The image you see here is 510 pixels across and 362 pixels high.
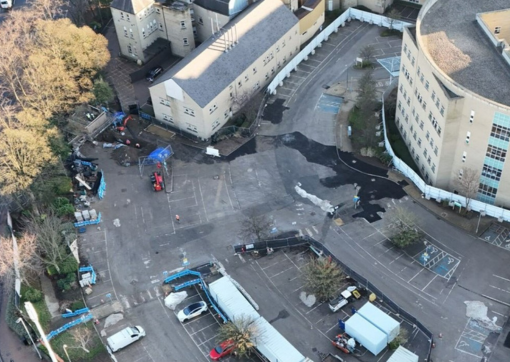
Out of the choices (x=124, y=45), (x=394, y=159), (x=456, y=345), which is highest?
(x=124, y=45)

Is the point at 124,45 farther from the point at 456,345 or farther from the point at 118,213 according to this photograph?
the point at 456,345

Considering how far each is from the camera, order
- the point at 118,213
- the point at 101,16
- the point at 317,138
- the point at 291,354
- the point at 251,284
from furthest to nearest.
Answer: the point at 101,16 < the point at 317,138 < the point at 118,213 < the point at 251,284 < the point at 291,354

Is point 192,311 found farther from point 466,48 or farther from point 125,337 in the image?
point 466,48

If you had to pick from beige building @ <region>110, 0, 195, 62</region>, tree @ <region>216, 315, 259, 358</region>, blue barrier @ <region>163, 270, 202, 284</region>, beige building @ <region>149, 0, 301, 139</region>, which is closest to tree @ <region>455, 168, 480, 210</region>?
tree @ <region>216, 315, 259, 358</region>

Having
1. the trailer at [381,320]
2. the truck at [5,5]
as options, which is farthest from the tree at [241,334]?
the truck at [5,5]

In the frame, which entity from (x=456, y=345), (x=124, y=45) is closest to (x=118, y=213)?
(x=124, y=45)

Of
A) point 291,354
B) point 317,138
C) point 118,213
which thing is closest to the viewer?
point 291,354
